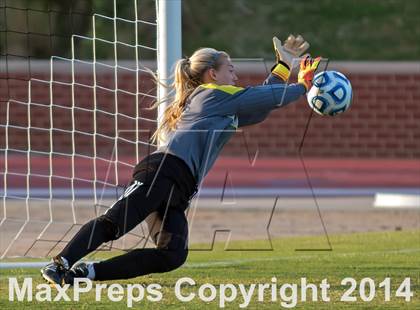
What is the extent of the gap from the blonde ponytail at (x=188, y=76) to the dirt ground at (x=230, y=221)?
3.58 m

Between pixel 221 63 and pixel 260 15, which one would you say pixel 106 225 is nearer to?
pixel 221 63

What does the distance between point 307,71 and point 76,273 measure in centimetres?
207

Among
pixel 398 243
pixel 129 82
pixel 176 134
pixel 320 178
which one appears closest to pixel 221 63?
pixel 176 134

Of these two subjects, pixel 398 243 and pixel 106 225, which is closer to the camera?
pixel 106 225

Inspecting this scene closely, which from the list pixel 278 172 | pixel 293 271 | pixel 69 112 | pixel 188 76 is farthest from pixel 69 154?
pixel 188 76

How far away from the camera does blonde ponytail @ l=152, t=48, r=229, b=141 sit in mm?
7590

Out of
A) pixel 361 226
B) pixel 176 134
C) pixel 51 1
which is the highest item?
pixel 51 1

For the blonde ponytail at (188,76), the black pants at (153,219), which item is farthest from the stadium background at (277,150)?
the blonde ponytail at (188,76)

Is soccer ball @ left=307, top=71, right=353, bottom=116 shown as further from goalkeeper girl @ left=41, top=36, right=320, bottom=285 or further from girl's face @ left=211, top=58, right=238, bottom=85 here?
girl's face @ left=211, top=58, right=238, bottom=85

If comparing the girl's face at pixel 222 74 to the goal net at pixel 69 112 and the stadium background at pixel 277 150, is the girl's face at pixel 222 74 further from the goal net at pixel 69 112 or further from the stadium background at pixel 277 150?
the goal net at pixel 69 112

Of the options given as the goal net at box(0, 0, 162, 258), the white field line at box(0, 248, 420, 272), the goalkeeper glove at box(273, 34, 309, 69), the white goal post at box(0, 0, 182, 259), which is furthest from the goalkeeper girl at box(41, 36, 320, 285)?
the goal net at box(0, 0, 162, 258)

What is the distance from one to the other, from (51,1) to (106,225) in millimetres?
21630

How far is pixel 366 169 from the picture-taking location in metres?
23.9

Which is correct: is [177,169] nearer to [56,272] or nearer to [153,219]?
[153,219]
